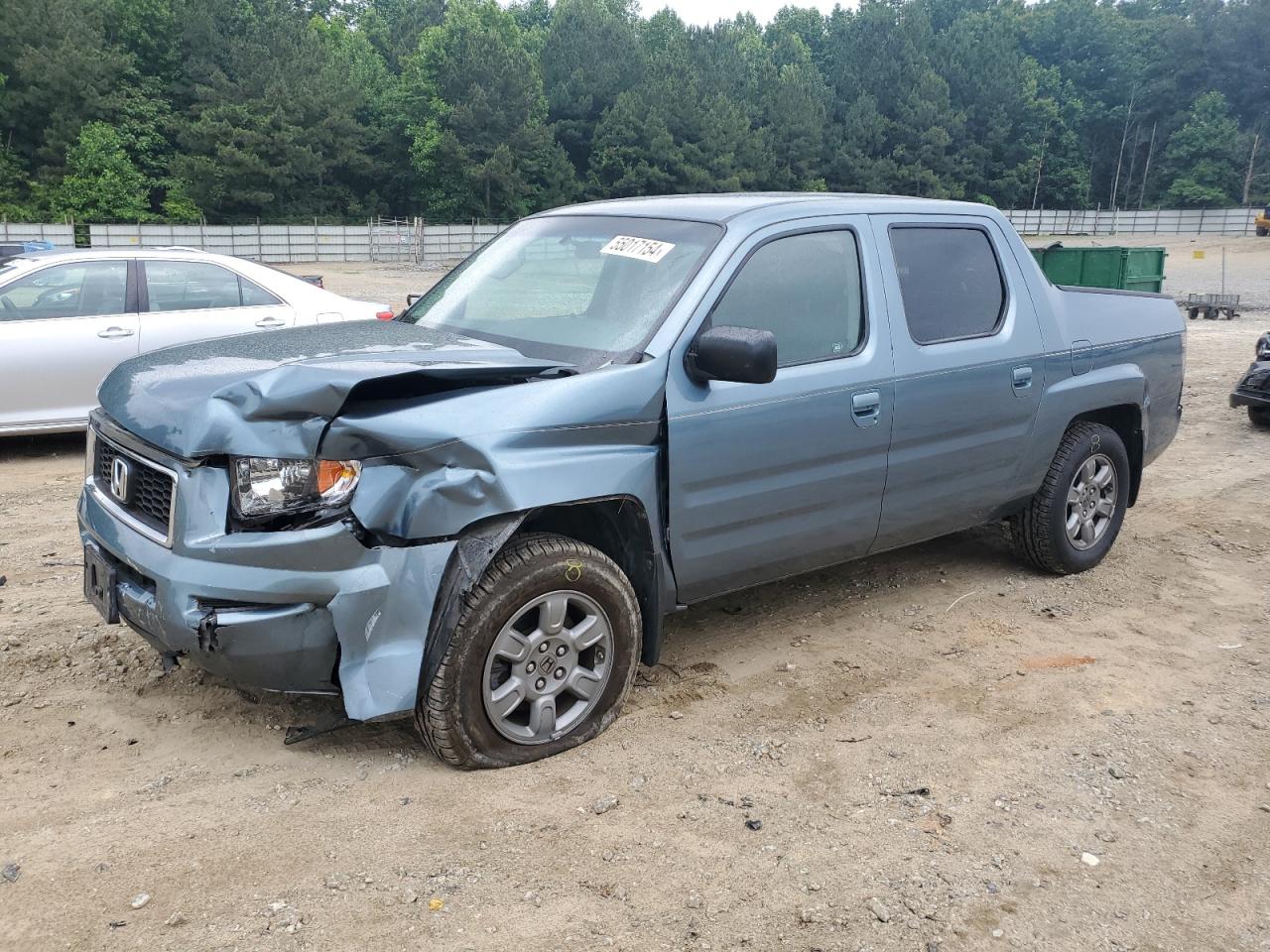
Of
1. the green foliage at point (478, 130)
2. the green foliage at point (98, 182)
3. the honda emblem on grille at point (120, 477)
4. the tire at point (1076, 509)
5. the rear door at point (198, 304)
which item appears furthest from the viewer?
the green foliage at point (478, 130)

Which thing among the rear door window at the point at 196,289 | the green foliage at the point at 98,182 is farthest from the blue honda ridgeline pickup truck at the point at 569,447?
the green foliage at the point at 98,182

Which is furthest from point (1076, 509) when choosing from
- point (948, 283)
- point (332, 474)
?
point (332, 474)

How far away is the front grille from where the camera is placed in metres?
3.38

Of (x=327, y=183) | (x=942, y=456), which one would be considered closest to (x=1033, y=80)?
(x=327, y=183)

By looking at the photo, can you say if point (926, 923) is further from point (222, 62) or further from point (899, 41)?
point (899, 41)

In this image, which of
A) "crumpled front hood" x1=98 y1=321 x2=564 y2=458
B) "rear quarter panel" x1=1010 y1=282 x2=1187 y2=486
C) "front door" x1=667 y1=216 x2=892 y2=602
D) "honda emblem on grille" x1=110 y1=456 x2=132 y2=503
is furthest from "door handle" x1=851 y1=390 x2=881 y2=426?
"honda emblem on grille" x1=110 y1=456 x2=132 y2=503

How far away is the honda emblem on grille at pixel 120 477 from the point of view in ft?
11.8

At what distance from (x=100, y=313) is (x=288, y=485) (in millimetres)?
5660

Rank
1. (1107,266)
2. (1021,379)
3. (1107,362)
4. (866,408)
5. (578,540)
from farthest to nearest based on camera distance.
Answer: (1107,266) → (1107,362) → (1021,379) → (866,408) → (578,540)

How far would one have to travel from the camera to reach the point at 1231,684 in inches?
177

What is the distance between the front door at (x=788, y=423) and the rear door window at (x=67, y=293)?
18.8ft

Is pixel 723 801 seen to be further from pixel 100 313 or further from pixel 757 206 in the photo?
pixel 100 313

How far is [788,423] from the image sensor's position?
4102 mm

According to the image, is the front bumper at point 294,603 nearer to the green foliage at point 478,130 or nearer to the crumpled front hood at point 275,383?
the crumpled front hood at point 275,383
